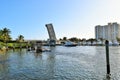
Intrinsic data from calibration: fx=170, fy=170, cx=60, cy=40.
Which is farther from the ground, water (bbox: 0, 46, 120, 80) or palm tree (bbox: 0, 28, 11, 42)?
palm tree (bbox: 0, 28, 11, 42)

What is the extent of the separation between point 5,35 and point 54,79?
10734cm

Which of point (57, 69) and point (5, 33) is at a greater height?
point (5, 33)

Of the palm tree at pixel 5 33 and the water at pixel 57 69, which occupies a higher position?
the palm tree at pixel 5 33

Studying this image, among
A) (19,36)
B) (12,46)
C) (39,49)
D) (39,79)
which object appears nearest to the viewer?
(39,79)

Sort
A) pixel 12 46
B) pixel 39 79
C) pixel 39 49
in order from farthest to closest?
pixel 12 46
pixel 39 49
pixel 39 79

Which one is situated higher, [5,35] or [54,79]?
[5,35]

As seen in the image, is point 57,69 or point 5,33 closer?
point 57,69

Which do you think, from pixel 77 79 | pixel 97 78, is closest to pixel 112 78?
pixel 97 78

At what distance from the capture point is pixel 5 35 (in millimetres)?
123688

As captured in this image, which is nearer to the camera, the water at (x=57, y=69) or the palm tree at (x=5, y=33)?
the water at (x=57, y=69)

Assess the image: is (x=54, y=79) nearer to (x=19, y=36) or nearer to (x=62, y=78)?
(x=62, y=78)

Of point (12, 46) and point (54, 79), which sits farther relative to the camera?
point (12, 46)

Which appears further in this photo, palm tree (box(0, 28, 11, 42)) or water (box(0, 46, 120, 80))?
palm tree (box(0, 28, 11, 42))

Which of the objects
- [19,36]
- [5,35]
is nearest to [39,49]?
[5,35]
